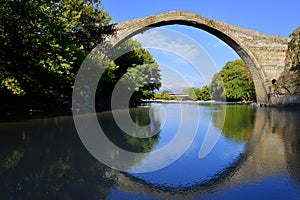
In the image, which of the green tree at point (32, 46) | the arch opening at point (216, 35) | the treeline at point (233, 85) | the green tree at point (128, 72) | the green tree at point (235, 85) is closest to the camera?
the green tree at point (32, 46)

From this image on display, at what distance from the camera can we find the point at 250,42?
32469mm

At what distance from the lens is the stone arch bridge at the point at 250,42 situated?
29.2 m

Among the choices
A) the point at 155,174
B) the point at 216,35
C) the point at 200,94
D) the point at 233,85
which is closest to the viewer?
the point at 155,174

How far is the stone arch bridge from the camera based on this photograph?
29.2 m

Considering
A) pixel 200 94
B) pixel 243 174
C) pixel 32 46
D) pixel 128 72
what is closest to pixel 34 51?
pixel 32 46

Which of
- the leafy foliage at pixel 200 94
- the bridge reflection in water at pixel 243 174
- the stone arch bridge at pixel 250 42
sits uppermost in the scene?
the stone arch bridge at pixel 250 42

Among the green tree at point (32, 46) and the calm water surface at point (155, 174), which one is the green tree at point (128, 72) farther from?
the calm water surface at point (155, 174)

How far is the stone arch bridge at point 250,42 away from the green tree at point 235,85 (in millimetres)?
22899

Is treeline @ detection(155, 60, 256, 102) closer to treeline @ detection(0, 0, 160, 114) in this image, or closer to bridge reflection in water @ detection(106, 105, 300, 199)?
treeline @ detection(0, 0, 160, 114)

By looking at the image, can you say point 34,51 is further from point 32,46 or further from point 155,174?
point 155,174

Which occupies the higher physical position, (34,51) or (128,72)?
(128,72)

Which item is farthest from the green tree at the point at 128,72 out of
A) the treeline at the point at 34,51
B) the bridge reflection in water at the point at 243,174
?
the bridge reflection in water at the point at 243,174

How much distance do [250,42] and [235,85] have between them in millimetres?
28877

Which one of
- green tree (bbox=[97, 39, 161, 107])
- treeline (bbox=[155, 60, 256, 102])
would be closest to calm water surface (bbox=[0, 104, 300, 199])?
green tree (bbox=[97, 39, 161, 107])
